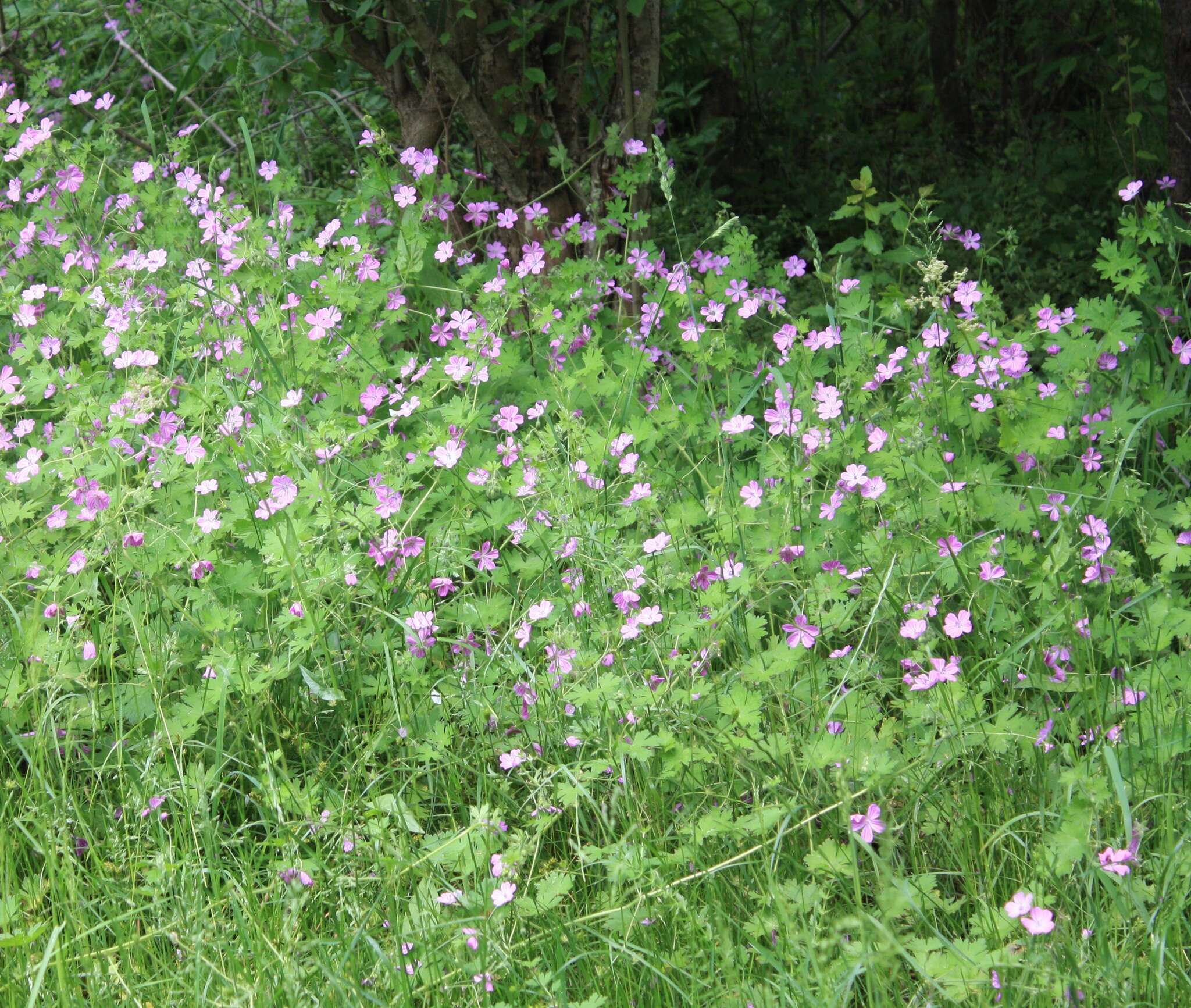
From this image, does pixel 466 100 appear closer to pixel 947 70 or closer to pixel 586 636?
pixel 586 636

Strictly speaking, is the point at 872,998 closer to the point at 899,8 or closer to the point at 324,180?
the point at 324,180

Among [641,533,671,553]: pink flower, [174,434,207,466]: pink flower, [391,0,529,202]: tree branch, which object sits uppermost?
[391,0,529,202]: tree branch

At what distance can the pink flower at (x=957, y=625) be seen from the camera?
6.81 ft

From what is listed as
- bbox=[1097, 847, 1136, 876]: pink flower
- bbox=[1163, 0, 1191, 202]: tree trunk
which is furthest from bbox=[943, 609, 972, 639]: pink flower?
bbox=[1163, 0, 1191, 202]: tree trunk

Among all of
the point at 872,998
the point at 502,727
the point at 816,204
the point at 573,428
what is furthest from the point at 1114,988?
the point at 816,204

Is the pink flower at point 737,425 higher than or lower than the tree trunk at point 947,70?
higher

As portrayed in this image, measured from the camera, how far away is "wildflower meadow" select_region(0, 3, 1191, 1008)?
1.75 metres

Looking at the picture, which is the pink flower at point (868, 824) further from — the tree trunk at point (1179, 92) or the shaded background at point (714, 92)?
the tree trunk at point (1179, 92)

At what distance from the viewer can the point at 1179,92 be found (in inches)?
141

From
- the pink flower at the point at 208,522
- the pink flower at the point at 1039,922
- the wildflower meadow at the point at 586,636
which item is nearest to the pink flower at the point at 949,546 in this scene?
the wildflower meadow at the point at 586,636

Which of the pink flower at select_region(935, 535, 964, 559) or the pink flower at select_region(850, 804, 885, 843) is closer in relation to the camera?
the pink flower at select_region(850, 804, 885, 843)

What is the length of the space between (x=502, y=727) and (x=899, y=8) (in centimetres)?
529

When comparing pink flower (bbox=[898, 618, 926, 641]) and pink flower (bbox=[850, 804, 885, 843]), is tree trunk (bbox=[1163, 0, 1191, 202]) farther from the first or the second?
pink flower (bbox=[850, 804, 885, 843])

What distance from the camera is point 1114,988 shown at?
152 cm
